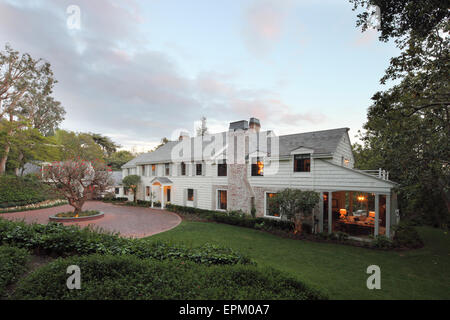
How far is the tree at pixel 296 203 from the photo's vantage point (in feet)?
35.6

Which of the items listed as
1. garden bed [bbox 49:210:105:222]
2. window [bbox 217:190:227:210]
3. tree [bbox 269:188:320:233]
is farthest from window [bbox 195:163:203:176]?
tree [bbox 269:188:320:233]

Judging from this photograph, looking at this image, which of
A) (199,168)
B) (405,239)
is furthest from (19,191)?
(405,239)

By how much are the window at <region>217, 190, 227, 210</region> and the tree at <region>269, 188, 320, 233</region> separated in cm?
572

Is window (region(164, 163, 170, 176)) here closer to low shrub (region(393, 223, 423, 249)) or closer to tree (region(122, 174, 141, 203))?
tree (region(122, 174, 141, 203))

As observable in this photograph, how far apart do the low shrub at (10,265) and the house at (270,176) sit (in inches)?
462

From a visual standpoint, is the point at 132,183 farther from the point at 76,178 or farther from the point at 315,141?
the point at 315,141

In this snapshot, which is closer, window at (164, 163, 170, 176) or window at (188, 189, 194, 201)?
window at (188, 189, 194, 201)

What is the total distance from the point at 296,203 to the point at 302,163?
2.99 metres

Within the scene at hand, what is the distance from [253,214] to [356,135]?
18.5 meters

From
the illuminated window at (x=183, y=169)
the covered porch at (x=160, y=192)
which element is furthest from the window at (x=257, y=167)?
the covered porch at (x=160, y=192)

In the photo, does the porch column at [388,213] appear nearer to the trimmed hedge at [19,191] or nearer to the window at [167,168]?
the window at [167,168]

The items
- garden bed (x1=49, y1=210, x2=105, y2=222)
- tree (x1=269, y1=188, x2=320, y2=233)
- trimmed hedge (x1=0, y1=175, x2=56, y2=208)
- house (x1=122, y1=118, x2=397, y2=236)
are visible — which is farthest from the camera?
trimmed hedge (x1=0, y1=175, x2=56, y2=208)

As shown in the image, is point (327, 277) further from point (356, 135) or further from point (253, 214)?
point (356, 135)

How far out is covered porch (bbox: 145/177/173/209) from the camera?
66.6ft
